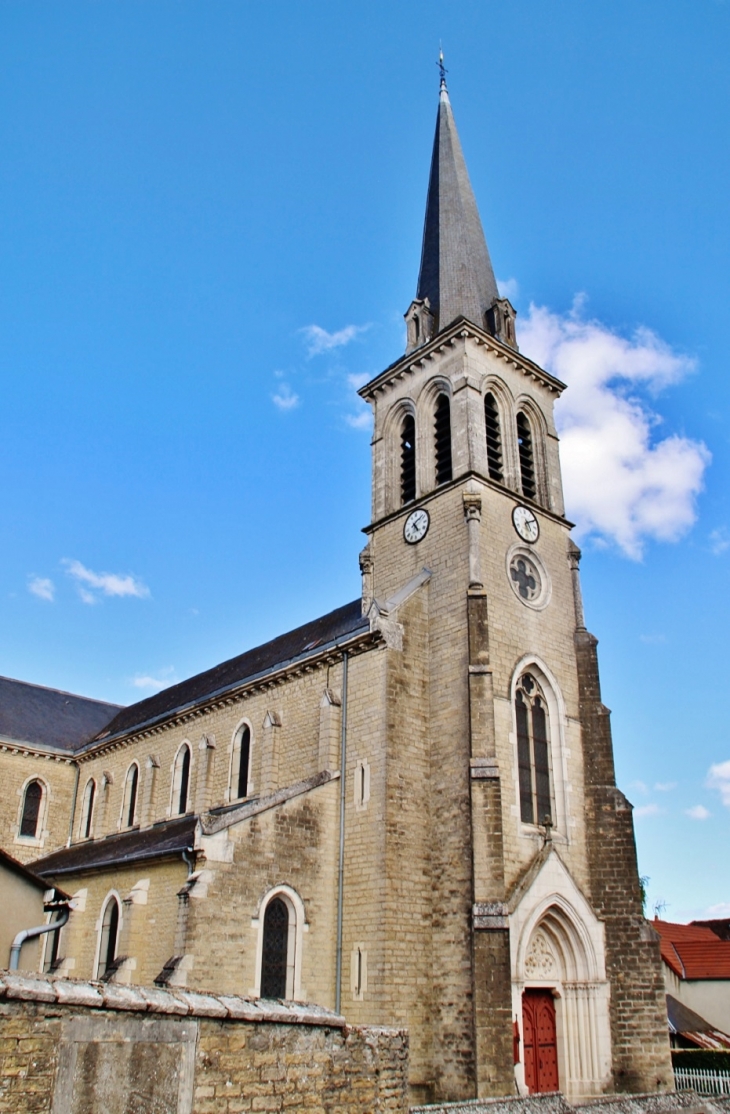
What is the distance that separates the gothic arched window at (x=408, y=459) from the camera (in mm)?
24469

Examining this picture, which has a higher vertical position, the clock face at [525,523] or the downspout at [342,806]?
the clock face at [525,523]

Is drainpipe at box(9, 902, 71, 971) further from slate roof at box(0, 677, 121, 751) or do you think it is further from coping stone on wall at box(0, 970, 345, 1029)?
slate roof at box(0, 677, 121, 751)

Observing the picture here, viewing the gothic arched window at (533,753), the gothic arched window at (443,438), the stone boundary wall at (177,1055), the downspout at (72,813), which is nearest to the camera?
the stone boundary wall at (177,1055)

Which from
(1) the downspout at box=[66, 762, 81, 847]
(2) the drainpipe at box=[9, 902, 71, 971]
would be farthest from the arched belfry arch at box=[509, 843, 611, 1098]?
(1) the downspout at box=[66, 762, 81, 847]

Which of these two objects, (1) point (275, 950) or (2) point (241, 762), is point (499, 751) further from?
(2) point (241, 762)

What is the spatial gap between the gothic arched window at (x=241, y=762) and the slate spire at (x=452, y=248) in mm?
12909

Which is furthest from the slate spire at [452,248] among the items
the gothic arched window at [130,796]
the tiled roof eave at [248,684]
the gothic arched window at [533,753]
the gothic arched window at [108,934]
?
the gothic arched window at [108,934]

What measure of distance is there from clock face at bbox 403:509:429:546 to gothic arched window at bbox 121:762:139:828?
40.9 ft

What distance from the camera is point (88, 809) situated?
30281 millimetres

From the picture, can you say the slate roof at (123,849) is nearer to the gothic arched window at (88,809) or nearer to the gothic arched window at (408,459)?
the gothic arched window at (88,809)

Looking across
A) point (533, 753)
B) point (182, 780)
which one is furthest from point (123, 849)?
point (533, 753)

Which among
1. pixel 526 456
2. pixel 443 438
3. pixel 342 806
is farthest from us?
pixel 526 456

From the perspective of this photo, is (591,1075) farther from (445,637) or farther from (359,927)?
(445,637)

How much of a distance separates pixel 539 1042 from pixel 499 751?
19.7 ft
